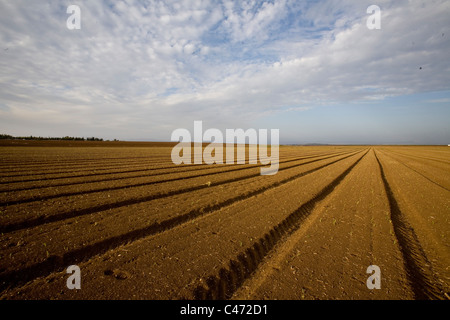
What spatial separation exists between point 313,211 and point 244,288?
4.55 meters

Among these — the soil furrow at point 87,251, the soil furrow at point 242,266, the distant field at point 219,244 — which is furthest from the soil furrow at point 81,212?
the soil furrow at point 242,266

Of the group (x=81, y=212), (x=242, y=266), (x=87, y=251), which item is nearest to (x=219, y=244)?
(x=242, y=266)

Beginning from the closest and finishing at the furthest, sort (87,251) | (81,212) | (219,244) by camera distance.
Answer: (87,251) → (219,244) → (81,212)

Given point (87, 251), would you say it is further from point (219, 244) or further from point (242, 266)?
point (242, 266)

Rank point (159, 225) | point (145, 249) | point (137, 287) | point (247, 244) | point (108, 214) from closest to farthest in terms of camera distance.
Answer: point (137, 287) < point (145, 249) < point (247, 244) < point (159, 225) < point (108, 214)

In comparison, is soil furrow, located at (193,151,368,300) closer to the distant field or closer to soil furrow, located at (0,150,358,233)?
the distant field

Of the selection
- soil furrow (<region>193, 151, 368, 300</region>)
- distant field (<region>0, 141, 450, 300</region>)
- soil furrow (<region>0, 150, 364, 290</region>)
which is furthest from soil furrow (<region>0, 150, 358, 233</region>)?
soil furrow (<region>193, 151, 368, 300</region>)

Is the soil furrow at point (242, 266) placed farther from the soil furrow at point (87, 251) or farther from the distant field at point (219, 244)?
the soil furrow at point (87, 251)

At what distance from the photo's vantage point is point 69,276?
338 cm

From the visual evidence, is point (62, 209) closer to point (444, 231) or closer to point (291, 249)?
point (291, 249)

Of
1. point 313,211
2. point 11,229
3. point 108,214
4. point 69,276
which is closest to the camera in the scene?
point 69,276

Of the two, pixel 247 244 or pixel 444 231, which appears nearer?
pixel 247 244

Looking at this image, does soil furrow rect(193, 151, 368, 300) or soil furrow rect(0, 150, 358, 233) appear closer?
soil furrow rect(193, 151, 368, 300)
